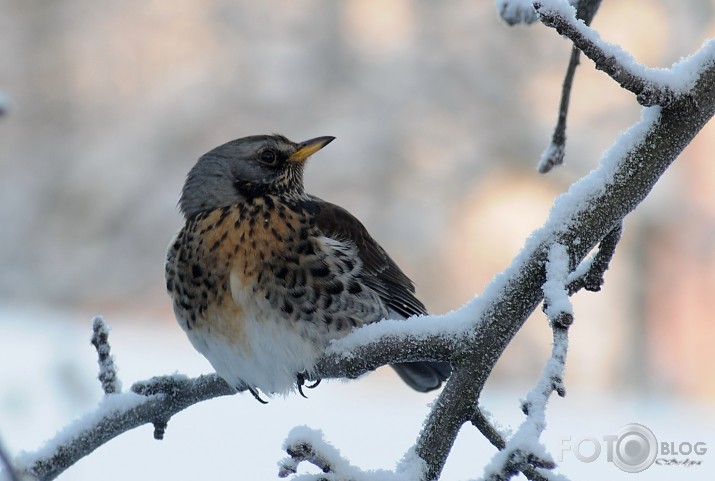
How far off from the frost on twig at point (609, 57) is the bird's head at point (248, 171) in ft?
4.06

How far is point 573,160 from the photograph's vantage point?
8.09 meters

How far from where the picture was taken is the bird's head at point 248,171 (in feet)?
8.84

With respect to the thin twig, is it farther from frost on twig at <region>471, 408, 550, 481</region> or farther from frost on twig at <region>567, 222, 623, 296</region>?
frost on twig at <region>567, 222, 623, 296</region>

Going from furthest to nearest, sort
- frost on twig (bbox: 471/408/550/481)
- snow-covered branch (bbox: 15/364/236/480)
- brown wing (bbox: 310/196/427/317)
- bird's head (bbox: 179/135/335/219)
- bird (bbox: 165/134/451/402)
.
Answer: bird's head (bbox: 179/135/335/219)
brown wing (bbox: 310/196/427/317)
bird (bbox: 165/134/451/402)
snow-covered branch (bbox: 15/364/236/480)
frost on twig (bbox: 471/408/550/481)

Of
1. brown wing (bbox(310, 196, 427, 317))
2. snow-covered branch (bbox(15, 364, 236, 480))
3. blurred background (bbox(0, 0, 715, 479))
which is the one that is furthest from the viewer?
blurred background (bbox(0, 0, 715, 479))

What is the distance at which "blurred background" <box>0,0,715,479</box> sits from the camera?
26.1 ft

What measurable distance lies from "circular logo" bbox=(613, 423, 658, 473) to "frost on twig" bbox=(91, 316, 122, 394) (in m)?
1.14

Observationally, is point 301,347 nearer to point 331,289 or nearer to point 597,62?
point 331,289

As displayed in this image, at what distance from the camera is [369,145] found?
8758 mm

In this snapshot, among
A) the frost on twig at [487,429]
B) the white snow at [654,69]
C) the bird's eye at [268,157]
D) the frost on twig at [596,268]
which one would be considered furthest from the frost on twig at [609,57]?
the bird's eye at [268,157]

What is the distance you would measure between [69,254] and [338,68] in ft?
10.5

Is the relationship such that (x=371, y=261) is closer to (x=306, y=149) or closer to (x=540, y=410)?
(x=306, y=149)

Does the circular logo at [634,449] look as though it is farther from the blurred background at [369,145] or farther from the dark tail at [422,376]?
the blurred background at [369,145]

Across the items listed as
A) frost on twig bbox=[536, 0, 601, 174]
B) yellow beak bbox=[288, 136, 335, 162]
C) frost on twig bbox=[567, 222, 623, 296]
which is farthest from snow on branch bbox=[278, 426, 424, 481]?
yellow beak bbox=[288, 136, 335, 162]
